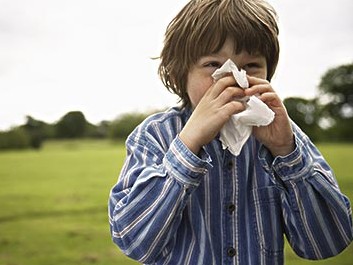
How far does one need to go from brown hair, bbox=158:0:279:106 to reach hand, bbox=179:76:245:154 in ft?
0.23

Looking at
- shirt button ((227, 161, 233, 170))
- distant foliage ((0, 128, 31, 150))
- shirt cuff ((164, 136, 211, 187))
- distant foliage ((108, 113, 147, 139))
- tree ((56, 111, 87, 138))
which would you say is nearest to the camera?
shirt cuff ((164, 136, 211, 187))

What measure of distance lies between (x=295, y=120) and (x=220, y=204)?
3.80ft

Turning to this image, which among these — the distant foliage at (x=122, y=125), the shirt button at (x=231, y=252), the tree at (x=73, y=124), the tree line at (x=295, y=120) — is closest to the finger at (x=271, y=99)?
the shirt button at (x=231, y=252)

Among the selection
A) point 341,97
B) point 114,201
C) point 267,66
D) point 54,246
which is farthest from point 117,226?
point 341,97

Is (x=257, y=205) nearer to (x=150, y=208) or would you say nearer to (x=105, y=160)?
(x=150, y=208)

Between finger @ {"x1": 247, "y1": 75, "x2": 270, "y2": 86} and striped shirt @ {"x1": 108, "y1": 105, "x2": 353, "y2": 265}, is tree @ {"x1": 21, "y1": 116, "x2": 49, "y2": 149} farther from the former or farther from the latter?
finger @ {"x1": 247, "y1": 75, "x2": 270, "y2": 86}

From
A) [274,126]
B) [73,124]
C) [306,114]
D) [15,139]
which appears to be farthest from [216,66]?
[15,139]

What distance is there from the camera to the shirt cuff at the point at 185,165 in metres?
0.75

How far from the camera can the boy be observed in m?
0.76

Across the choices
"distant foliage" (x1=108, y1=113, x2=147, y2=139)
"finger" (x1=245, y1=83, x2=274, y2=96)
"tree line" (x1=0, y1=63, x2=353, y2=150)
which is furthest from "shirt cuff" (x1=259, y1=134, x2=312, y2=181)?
"distant foliage" (x1=108, y1=113, x2=147, y2=139)

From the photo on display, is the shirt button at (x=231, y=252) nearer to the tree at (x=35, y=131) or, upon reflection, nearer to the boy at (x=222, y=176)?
the boy at (x=222, y=176)

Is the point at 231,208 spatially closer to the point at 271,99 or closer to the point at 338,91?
the point at 271,99

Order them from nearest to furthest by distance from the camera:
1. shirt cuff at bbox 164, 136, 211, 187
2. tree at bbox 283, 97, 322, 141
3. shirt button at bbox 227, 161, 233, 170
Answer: shirt cuff at bbox 164, 136, 211, 187 < shirt button at bbox 227, 161, 233, 170 < tree at bbox 283, 97, 322, 141

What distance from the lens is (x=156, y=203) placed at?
0.75 meters
